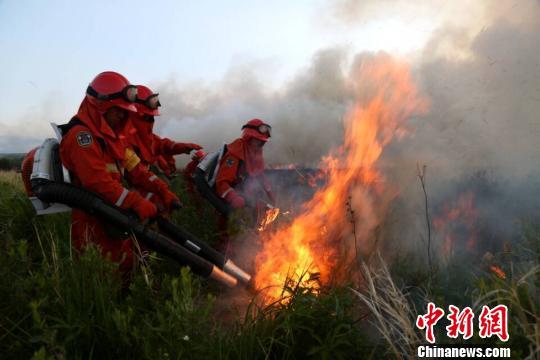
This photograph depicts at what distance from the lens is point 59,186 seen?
3869 mm

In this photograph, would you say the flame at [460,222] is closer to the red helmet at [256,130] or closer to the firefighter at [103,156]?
the red helmet at [256,130]

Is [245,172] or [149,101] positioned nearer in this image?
[245,172]

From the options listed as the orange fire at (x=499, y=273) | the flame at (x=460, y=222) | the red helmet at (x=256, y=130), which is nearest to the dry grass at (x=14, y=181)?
the red helmet at (x=256, y=130)

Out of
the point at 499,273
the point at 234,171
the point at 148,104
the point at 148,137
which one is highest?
the point at 148,104

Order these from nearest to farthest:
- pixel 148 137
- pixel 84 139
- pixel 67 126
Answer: pixel 84 139 < pixel 67 126 < pixel 148 137

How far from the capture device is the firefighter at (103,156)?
3.98m

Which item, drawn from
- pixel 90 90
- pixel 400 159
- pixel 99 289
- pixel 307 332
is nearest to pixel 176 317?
pixel 99 289

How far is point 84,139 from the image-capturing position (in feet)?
13.2

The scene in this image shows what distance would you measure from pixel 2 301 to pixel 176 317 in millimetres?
1448

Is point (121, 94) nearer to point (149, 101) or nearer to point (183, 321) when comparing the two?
point (149, 101)

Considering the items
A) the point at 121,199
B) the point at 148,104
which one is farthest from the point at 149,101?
the point at 121,199

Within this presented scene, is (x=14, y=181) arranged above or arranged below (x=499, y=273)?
above

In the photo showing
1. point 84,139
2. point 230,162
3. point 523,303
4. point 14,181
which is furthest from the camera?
point 14,181

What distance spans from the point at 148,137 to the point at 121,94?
233cm
